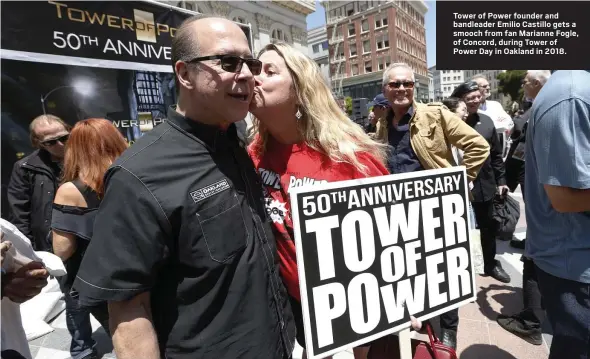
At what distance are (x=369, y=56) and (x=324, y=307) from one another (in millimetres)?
63737

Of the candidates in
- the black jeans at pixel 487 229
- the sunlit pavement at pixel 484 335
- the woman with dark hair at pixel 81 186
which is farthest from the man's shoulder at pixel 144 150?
the black jeans at pixel 487 229

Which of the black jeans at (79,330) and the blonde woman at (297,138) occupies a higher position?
the blonde woman at (297,138)

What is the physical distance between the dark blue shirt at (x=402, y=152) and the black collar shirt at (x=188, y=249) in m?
1.62

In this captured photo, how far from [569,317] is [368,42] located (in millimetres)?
64864

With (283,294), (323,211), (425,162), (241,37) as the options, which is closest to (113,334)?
(283,294)

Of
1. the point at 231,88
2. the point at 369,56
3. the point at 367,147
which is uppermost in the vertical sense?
the point at 369,56

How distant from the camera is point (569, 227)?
146cm


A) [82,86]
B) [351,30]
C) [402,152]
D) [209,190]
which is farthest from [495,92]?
[209,190]

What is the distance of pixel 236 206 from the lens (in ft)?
3.78

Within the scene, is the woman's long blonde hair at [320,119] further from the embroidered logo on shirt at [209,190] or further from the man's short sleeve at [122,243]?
the man's short sleeve at [122,243]

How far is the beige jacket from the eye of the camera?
2496 mm

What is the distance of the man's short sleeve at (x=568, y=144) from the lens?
129 centimetres

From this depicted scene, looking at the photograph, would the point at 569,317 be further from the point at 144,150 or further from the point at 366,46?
the point at 366,46

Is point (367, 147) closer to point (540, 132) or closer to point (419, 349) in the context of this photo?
point (540, 132)
